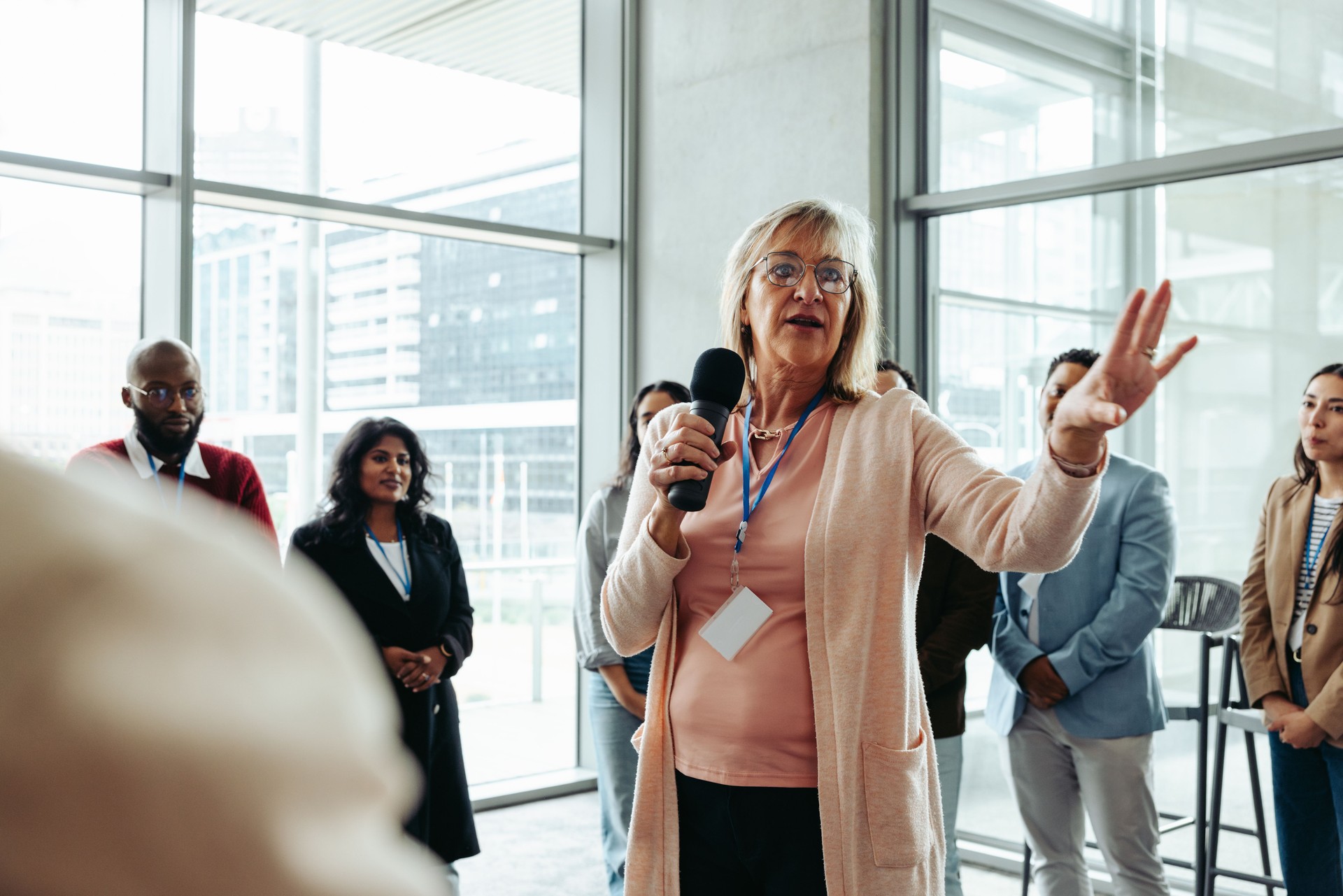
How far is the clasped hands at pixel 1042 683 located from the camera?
305 centimetres

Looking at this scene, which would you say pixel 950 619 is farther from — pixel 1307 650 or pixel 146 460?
pixel 146 460

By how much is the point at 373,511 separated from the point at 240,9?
2.49 metres

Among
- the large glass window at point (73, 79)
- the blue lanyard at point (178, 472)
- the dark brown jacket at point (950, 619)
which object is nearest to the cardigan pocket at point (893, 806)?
the dark brown jacket at point (950, 619)

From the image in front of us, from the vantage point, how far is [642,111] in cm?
577

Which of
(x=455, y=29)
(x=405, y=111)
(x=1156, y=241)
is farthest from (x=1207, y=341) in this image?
(x=455, y=29)

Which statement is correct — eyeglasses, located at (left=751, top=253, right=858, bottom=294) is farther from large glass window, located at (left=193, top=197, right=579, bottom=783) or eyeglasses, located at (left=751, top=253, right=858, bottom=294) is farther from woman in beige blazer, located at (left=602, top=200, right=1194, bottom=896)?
large glass window, located at (left=193, top=197, right=579, bottom=783)

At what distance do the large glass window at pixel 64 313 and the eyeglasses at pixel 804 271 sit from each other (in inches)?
127

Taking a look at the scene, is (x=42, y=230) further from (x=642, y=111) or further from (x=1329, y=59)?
(x=1329, y=59)

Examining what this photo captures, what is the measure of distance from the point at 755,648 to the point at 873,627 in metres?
0.17

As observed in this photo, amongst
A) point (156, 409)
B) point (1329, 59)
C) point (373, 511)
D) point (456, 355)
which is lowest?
point (373, 511)

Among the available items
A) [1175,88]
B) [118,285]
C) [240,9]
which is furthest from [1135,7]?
[118,285]

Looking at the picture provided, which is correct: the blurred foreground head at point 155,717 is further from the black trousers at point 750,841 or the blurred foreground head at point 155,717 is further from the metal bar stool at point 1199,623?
the metal bar stool at point 1199,623

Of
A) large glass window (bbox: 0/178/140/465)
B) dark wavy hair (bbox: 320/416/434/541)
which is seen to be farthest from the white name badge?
large glass window (bbox: 0/178/140/465)

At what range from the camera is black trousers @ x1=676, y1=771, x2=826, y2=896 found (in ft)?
4.87
